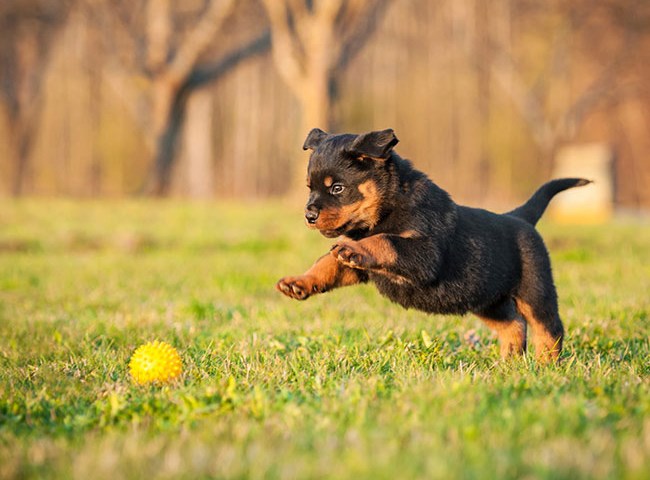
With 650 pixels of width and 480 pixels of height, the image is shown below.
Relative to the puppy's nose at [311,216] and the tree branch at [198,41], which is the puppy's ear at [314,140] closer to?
the puppy's nose at [311,216]

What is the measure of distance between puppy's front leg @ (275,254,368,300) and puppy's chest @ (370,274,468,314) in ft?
0.39

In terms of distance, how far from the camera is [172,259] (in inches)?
356

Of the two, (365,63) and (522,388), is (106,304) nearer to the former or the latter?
(522,388)

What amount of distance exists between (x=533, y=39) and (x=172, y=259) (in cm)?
1845

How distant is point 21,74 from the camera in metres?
24.5

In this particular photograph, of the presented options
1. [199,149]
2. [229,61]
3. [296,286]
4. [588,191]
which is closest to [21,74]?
[199,149]

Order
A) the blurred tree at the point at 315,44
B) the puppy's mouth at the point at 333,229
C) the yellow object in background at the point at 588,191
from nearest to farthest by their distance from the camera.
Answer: the puppy's mouth at the point at 333,229 → the blurred tree at the point at 315,44 → the yellow object in background at the point at 588,191

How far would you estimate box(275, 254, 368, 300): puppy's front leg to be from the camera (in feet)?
12.2

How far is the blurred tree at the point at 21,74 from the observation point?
930 inches

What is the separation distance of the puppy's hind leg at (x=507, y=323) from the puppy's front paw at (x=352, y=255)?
1032 millimetres

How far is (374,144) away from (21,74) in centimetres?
2338

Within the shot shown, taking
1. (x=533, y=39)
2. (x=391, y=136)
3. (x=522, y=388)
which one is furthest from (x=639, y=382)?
(x=533, y=39)

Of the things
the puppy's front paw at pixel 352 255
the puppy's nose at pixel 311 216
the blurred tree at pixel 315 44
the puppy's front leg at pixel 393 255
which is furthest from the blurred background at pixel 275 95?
the puppy's front paw at pixel 352 255

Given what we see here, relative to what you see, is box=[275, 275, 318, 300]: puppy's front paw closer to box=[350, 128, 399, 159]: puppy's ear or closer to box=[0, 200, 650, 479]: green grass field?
box=[0, 200, 650, 479]: green grass field
